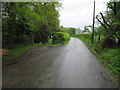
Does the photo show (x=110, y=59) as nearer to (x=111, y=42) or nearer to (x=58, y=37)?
(x=111, y=42)

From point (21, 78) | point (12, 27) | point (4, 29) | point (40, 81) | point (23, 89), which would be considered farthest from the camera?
point (12, 27)

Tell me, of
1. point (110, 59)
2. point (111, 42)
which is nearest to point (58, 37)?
point (111, 42)

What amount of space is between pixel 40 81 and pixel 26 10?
565cm

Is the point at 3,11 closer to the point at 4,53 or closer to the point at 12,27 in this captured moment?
the point at 12,27

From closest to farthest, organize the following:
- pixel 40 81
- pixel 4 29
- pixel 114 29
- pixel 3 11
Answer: pixel 40 81 < pixel 4 29 < pixel 3 11 < pixel 114 29

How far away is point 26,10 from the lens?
6281 millimetres

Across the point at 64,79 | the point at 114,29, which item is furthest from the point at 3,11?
the point at 114,29

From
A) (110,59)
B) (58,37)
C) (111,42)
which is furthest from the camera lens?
(58,37)

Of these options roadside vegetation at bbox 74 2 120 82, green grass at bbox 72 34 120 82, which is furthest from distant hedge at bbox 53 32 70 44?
green grass at bbox 72 34 120 82

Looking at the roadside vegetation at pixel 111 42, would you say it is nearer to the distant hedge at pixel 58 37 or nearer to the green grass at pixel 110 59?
the green grass at pixel 110 59

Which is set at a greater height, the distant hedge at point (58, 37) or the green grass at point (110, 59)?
the distant hedge at point (58, 37)

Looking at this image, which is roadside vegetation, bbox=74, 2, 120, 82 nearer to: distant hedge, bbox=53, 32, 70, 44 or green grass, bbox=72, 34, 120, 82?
green grass, bbox=72, 34, 120, 82

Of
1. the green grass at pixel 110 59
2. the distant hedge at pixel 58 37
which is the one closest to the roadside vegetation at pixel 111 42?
the green grass at pixel 110 59

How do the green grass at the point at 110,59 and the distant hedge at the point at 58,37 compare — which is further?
the distant hedge at the point at 58,37
